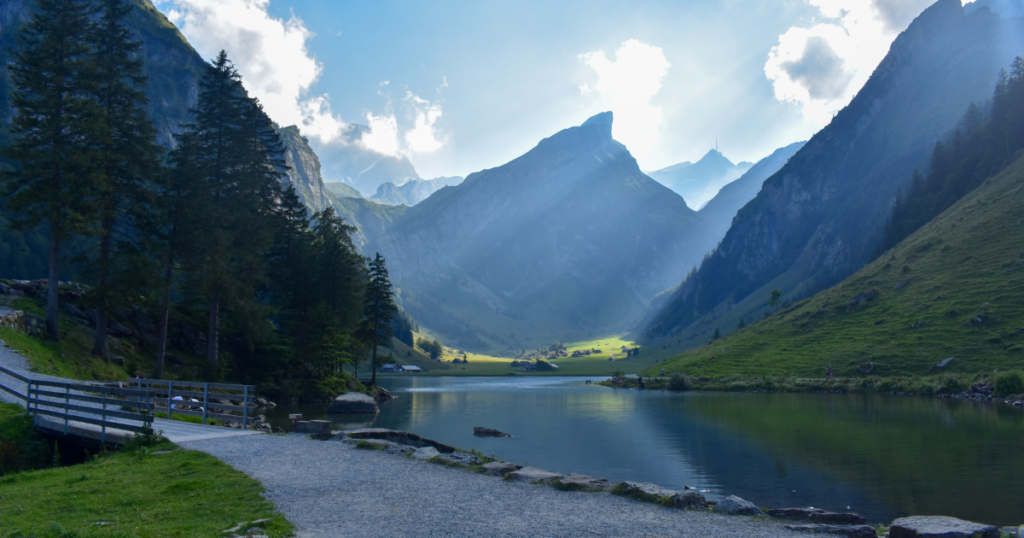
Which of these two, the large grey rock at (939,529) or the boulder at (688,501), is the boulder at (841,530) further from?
the boulder at (688,501)

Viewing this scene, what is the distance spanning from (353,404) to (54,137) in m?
34.1

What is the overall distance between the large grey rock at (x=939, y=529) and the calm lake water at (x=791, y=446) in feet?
22.5

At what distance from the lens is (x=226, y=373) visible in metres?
51.4

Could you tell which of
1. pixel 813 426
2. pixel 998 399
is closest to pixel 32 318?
pixel 813 426

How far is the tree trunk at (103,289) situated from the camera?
3925cm

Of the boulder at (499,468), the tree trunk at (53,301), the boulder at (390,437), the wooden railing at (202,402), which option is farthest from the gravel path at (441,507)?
the tree trunk at (53,301)

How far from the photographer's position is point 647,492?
15688 millimetres

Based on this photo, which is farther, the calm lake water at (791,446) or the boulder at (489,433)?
the boulder at (489,433)

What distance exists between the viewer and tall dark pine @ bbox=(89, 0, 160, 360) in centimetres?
3922

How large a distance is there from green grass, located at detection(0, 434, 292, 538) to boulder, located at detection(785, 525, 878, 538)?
1172 cm

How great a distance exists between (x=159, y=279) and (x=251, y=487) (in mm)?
31383

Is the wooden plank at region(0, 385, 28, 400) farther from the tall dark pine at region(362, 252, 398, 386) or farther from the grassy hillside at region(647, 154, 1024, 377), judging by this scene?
the grassy hillside at region(647, 154, 1024, 377)

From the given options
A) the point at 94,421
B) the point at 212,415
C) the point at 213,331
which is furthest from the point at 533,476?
the point at 213,331

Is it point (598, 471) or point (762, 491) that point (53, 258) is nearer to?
point (598, 471)
